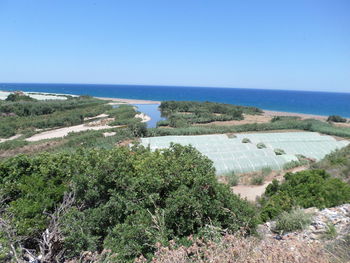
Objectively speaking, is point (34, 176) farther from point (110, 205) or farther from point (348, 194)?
point (348, 194)

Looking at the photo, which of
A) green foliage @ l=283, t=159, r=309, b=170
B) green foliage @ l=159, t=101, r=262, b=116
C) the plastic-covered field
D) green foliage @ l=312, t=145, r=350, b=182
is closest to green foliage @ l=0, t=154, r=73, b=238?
the plastic-covered field

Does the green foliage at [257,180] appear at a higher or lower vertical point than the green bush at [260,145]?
lower

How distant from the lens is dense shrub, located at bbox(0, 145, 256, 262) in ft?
17.2

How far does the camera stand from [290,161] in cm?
1753

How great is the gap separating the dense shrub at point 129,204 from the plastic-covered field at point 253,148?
6.75m

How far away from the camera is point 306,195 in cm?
909

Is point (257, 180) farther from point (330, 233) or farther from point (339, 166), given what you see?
point (330, 233)

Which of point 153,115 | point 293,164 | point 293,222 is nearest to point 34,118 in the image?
point 153,115

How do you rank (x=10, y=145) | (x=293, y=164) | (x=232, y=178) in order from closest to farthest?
(x=232, y=178)
(x=293, y=164)
(x=10, y=145)

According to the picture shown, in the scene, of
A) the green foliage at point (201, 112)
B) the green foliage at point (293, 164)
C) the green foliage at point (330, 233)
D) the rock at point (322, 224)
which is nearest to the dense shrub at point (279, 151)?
the green foliage at point (293, 164)

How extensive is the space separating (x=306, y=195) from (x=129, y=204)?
725cm

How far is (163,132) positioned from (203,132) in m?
5.22

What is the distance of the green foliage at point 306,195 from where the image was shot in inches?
328

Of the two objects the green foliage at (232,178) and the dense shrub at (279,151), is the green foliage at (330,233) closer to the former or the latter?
the green foliage at (232,178)
